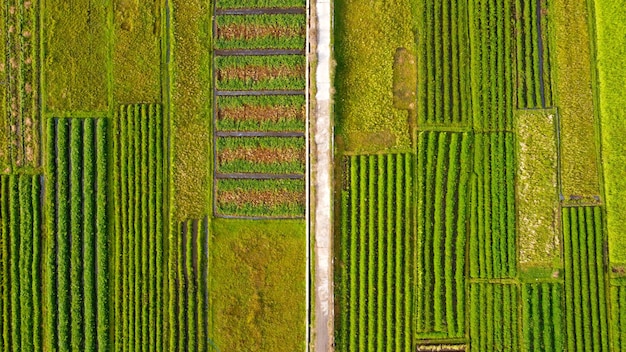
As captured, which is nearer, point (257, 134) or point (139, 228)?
point (139, 228)

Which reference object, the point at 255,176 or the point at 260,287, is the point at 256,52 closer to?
the point at 255,176

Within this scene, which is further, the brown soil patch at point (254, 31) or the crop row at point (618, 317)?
the brown soil patch at point (254, 31)

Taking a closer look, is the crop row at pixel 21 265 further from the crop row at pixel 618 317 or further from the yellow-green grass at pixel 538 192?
the crop row at pixel 618 317

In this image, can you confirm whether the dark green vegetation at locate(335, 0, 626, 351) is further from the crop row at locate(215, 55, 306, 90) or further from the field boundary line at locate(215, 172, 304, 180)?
the field boundary line at locate(215, 172, 304, 180)

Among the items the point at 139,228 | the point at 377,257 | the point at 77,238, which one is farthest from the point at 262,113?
the point at 77,238

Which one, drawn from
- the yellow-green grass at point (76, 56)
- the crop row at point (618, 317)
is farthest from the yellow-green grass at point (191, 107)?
the crop row at point (618, 317)

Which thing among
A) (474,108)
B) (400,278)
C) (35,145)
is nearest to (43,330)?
(35,145)

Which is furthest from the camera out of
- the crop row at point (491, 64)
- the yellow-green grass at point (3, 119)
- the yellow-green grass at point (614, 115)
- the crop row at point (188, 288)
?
the yellow-green grass at point (3, 119)
